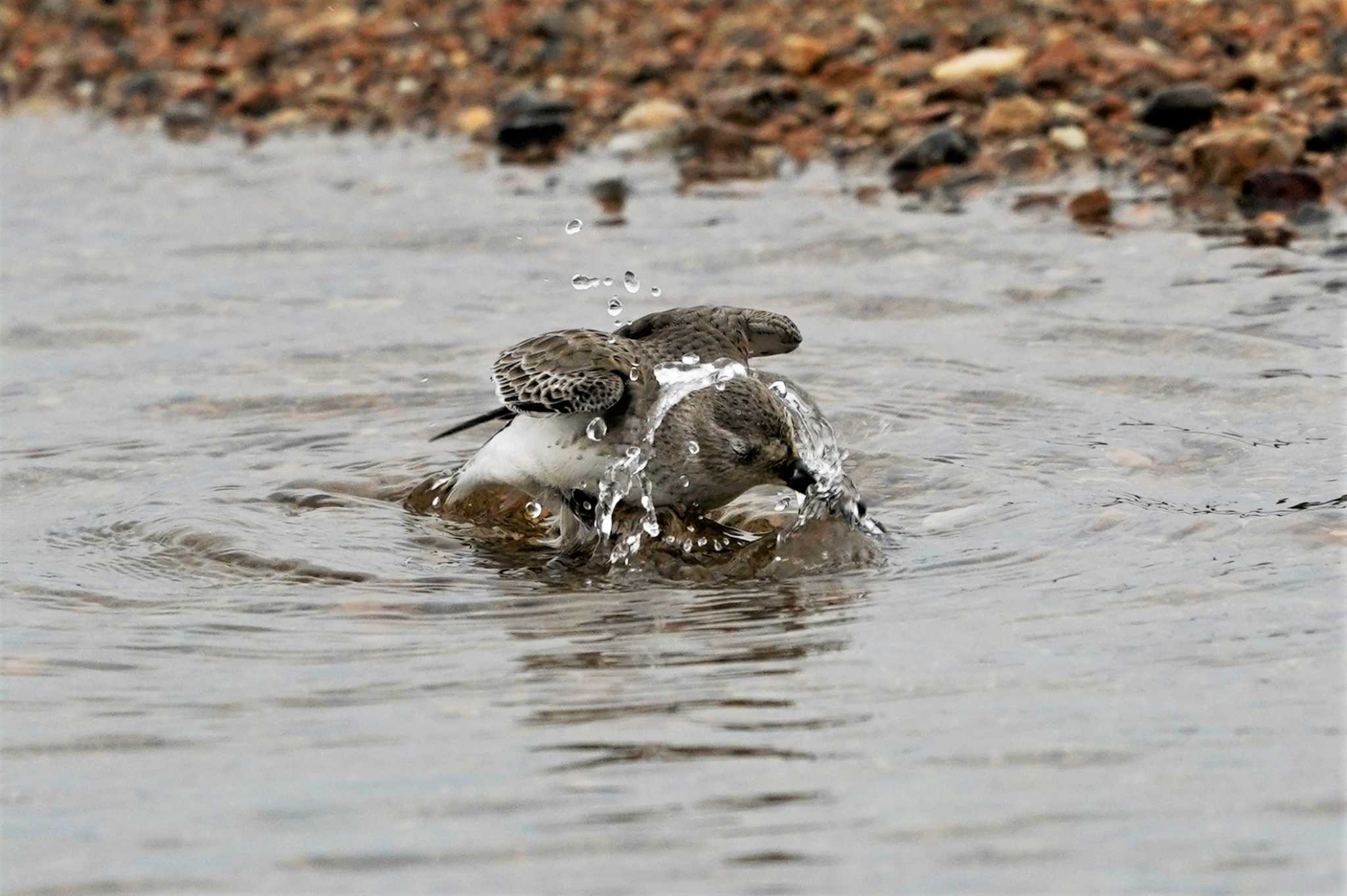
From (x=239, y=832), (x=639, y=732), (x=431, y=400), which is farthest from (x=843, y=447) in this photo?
(x=239, y=832)

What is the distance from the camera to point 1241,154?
39.2 feet

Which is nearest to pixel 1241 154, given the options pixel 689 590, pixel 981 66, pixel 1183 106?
pixel 1183 106

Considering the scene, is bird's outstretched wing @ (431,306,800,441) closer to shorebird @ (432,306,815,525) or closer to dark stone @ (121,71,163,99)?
shorebird @ (432,306,815,525)

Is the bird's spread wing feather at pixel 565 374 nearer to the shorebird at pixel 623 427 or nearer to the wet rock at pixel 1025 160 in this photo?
the shorebird at pixel 623 427

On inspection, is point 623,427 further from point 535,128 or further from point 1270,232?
point 535,128

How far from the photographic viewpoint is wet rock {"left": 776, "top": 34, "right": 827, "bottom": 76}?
15328 millimetres

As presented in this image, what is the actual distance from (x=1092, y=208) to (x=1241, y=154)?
88cm

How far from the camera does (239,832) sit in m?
4.60

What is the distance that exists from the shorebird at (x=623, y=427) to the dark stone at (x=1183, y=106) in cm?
559

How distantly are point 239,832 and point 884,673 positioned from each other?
73.6 inches

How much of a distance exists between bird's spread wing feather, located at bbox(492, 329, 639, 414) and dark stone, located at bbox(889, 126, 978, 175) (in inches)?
215

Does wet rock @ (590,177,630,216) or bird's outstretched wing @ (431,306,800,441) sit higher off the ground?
wet rock @ (590,177,630,216)

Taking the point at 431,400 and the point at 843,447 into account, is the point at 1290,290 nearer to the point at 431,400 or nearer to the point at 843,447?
the point at 843,447

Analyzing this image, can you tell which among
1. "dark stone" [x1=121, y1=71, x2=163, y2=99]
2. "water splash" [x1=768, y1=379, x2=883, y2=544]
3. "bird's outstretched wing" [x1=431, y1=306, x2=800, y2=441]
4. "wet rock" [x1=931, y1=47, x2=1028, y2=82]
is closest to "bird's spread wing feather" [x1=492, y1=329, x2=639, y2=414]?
"bird's outstretched wing" [x1=431, y1=306, x2=800, y2=441]
